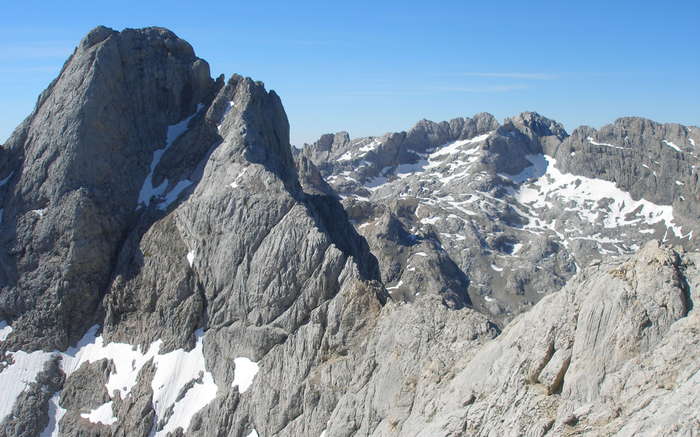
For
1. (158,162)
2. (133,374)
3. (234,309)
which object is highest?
(158,162)

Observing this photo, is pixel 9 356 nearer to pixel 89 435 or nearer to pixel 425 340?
pixel 89 435

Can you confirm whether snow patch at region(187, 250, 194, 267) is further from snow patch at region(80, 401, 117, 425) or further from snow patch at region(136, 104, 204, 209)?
snow patch at region(80, 401, 117, 425)

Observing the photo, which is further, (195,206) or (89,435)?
(195,206)

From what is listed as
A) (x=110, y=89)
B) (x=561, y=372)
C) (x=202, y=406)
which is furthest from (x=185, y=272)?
(x=561, y=372)

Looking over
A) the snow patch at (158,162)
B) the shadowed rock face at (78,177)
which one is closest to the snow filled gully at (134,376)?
the shadowed rock face at (78,177)

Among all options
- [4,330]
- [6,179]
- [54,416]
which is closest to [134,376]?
[54,416]

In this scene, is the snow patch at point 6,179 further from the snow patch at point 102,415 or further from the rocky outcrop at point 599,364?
the rocky outcrop at point 599,364

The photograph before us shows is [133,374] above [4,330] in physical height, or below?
below

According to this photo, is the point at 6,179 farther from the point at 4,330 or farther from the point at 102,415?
the point at 102,415
